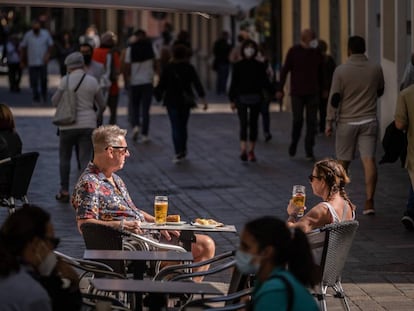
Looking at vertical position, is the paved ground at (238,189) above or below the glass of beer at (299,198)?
below

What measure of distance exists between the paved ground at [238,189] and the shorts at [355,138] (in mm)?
610

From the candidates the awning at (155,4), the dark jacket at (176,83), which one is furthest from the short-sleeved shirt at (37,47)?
the awning at (155,4)

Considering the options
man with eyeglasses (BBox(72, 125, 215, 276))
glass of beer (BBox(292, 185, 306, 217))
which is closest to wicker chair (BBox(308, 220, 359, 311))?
glass of beer (BBox(292, 185, 306, 217))

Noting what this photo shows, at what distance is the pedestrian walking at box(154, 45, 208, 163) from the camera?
20.0 metres

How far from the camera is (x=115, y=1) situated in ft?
36.1

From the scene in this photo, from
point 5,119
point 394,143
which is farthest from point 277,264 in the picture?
point 394,143

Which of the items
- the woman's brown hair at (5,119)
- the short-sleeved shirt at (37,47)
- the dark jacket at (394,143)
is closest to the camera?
the woman's brown hair at (5,119)

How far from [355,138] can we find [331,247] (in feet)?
20.8

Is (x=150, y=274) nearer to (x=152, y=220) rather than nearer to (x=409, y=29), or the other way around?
(x=152, y=220)

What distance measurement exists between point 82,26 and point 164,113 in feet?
144

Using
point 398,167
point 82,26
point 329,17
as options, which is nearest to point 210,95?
point 329,17

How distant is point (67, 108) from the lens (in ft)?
50.8

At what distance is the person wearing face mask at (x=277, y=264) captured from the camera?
18.4 ft

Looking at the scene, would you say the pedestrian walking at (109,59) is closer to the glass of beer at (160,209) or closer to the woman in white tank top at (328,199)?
the glass of beer at (160,209)
